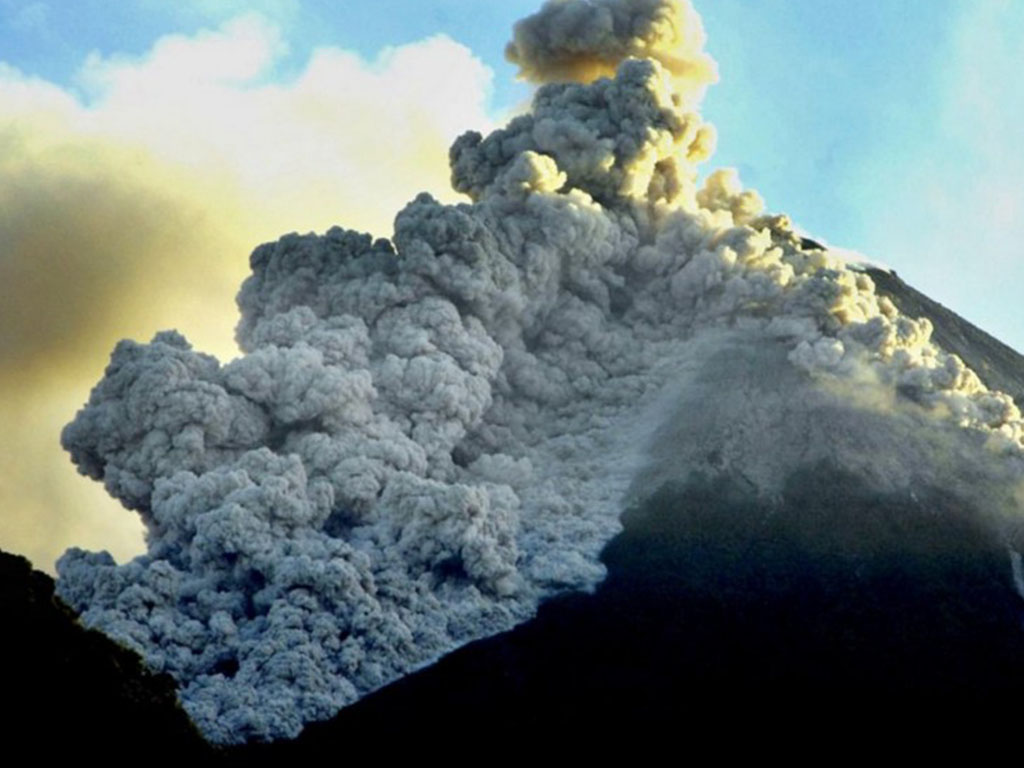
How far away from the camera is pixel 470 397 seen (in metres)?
46.9

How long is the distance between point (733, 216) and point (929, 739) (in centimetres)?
2364

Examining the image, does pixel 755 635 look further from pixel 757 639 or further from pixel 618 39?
pixel 618 39

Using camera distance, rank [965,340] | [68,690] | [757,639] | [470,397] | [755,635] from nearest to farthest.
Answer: [68,690], [757,639], [755,635], [470,397], [965,340]

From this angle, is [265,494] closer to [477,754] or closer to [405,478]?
[405,478]

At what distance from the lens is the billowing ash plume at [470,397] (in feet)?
127

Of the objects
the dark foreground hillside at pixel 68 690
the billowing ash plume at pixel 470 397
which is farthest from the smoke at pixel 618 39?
the dark foreground hillside at pixel 68 690

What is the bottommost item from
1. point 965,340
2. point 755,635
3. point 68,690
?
point 68,690

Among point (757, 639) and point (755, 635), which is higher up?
point (755, 635)

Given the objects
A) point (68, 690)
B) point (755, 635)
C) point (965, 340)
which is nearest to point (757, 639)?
point (755, 635)

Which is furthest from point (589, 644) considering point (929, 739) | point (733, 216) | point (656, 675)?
point (733, 216)

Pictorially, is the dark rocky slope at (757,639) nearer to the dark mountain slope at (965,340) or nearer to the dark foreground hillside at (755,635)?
the dark foreground hillside at (755,635)

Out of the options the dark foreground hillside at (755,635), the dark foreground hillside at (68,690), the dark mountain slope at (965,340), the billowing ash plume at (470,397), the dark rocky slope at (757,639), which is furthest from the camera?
the dark mountain slope at (965,340)

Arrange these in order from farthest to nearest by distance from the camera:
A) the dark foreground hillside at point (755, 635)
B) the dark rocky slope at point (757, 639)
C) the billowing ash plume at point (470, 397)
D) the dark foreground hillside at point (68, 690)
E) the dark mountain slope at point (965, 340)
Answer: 1. the dark mountain slope at point (965, 340)
2. the billowing ash plume at point (470, 397)
3. the dark foreground hillside at point (755, 635)
4. the dark rocky slope at point (757, 639)
5. the dark foreground hillside at point (68, 690)

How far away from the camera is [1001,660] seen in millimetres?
42125
